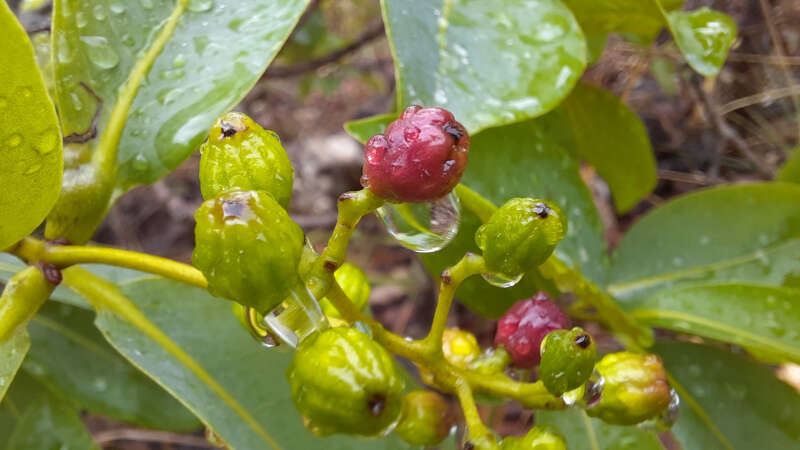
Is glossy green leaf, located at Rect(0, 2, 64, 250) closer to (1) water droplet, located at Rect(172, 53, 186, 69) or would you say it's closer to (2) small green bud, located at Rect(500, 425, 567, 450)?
(1) water droplet, located at Rect(172, 53, 186, 69)

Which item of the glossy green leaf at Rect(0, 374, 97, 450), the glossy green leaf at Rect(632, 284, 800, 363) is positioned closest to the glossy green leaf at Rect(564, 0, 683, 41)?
the glossy green leaf at Rect(632, 284, 800, 363)

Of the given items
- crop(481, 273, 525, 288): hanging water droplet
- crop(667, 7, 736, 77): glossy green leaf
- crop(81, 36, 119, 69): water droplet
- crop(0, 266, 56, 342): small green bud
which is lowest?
crop(0, 266, 56, 342): small green bud

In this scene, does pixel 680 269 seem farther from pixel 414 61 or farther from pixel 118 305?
pixel 118 305

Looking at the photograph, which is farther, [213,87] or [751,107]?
[751,107]

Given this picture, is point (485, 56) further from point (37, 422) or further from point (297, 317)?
Answer: point (37, 422)

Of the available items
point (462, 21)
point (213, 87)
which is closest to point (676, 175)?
point (462, 21)

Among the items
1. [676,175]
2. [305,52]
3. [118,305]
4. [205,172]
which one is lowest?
[676,175]

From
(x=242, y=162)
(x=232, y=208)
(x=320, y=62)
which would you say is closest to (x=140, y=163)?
(x=242, y=162)
